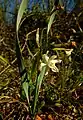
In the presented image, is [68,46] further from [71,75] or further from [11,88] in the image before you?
[11,88]

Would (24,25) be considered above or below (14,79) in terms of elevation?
above

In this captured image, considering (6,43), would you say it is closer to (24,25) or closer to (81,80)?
(24,25)

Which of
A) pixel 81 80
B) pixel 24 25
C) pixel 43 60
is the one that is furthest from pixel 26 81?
pixel 24 25

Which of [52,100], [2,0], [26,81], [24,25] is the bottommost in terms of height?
[52,100]

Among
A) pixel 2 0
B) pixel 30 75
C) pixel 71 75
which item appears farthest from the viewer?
pixel 2 0

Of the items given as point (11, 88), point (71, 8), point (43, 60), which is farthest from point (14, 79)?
point (71, 8)

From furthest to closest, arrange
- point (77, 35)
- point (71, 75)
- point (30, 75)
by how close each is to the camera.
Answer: point (77, 35) < point (71, 75) < point (30, 75)

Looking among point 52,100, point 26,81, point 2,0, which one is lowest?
point 52,100

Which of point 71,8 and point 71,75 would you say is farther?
point 71,8

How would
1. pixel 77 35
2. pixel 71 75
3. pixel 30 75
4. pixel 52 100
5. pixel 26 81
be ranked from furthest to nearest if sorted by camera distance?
pixel 77 35, pixel 71 75, pixel 52 100, pixel 30 75, pixel 26 81
